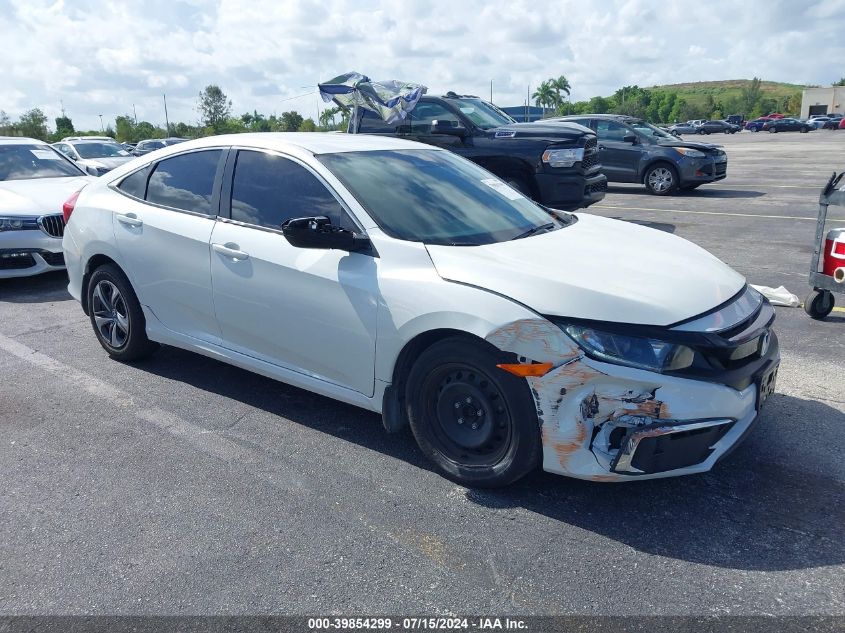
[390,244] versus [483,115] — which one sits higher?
[483,115]

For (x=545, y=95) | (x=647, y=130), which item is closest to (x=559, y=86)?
(x=545, y=95)

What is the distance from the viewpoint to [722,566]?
2.85m

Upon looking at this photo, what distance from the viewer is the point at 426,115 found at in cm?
1112

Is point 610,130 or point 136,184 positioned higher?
point 610,130

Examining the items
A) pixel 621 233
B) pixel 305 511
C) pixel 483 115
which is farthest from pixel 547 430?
pixel 483 115

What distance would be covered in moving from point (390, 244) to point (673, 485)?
1772 millimetres

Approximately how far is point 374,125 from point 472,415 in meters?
8.46

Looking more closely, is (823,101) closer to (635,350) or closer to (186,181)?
(186,181)

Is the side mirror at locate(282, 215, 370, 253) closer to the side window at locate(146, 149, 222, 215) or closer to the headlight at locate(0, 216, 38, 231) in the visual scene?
the side window at locate(146, 149, 222, 215)

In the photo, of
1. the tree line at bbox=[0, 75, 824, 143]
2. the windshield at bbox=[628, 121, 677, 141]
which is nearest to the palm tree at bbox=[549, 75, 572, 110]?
the tree line at bbox=[0, 75, 824, 143]

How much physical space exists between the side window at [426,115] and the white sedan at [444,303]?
632cm

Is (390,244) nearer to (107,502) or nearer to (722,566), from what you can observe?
(107,502)

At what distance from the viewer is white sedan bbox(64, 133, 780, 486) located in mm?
3055

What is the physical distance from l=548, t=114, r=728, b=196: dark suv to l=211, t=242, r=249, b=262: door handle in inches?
461
